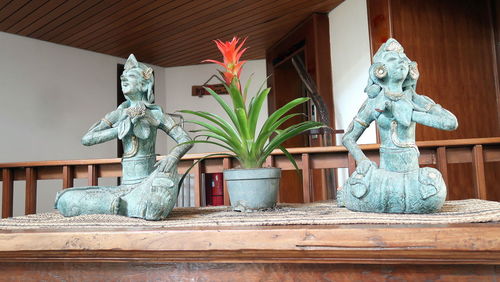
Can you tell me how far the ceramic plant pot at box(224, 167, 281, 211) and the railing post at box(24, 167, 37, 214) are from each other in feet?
4.90

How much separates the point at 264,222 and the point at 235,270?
10cm

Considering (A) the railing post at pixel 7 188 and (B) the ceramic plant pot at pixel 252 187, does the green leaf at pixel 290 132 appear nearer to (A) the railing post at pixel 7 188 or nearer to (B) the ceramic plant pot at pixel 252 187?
(B) the ceramic plant pot at pixel 252 187

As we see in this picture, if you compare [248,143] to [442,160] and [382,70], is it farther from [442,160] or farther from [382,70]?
[442,160]

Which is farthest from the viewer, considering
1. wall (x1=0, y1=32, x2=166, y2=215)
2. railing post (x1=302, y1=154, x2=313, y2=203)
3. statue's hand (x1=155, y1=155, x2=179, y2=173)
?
wall (x1=0, y1=32, x2=166, y2=215)

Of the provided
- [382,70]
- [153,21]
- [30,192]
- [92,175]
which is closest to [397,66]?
[382,70]

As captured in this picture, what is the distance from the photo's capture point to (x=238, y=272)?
2.01 ft

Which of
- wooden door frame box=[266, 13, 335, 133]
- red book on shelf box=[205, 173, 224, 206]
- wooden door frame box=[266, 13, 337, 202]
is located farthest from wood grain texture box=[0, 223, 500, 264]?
red book on shelf box=[205, 173, 224, 206]

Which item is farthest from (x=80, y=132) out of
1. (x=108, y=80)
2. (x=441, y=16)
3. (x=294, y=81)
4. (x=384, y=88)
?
(x=384, y=88)

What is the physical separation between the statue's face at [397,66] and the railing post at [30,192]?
1.85 metres

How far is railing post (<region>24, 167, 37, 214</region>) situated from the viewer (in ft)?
6.31

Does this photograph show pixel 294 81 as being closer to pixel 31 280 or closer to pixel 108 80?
pixel 108 80

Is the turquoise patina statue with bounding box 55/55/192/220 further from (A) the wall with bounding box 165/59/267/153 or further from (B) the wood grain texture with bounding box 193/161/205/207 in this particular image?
(A) the wall with bounding box 165/59/267/153

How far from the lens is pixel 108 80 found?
183 inches

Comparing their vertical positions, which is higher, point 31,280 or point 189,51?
point 189,51
